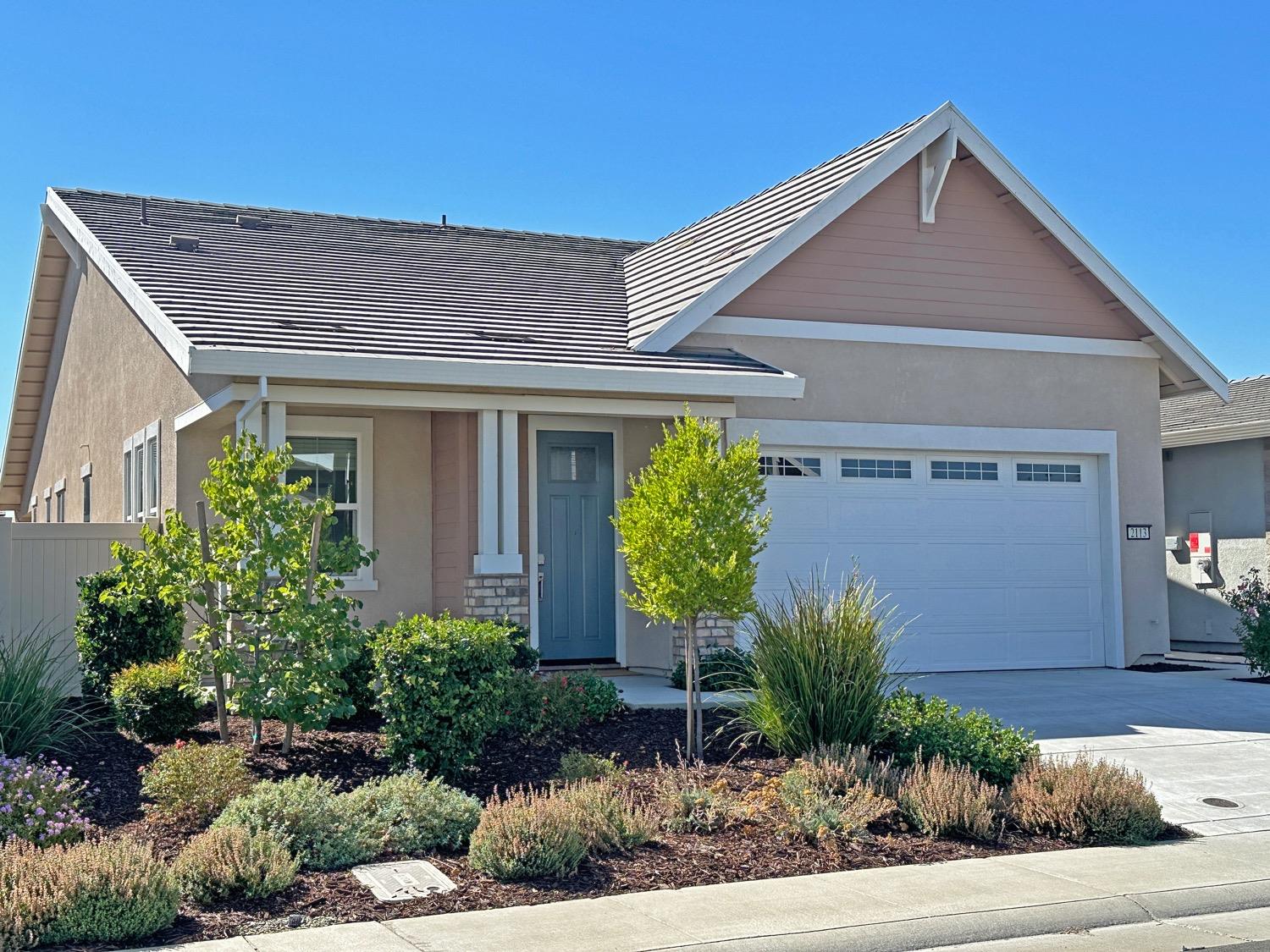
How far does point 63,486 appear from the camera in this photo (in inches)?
803

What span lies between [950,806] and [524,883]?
2.81 meters

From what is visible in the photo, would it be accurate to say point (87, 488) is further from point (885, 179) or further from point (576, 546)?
point (885, 179)

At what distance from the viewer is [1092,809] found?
8.41 meters

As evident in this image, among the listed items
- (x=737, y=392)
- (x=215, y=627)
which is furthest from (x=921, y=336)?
(x=215, y=627)

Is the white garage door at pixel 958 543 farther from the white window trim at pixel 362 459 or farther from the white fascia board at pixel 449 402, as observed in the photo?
the white window trim at pixel 362 459

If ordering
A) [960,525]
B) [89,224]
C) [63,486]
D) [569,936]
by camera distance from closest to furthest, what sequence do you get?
[569,936] < [960,525] < [89,224] < [63,486]

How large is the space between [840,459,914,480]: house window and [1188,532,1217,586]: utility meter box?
26.4 ft

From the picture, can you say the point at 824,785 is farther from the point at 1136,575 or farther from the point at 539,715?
the point at 1136,575

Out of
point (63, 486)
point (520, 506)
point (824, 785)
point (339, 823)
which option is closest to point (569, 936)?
point (339, 823)

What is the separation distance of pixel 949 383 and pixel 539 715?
748cm

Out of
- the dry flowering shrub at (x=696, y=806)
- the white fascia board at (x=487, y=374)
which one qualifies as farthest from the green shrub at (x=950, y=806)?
the white fascia board at (x=487, y=374)

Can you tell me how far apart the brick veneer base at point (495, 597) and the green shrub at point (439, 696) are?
333cm

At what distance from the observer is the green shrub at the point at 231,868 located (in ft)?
22.1

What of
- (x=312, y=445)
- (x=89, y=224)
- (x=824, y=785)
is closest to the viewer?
(x=824, y=785)
